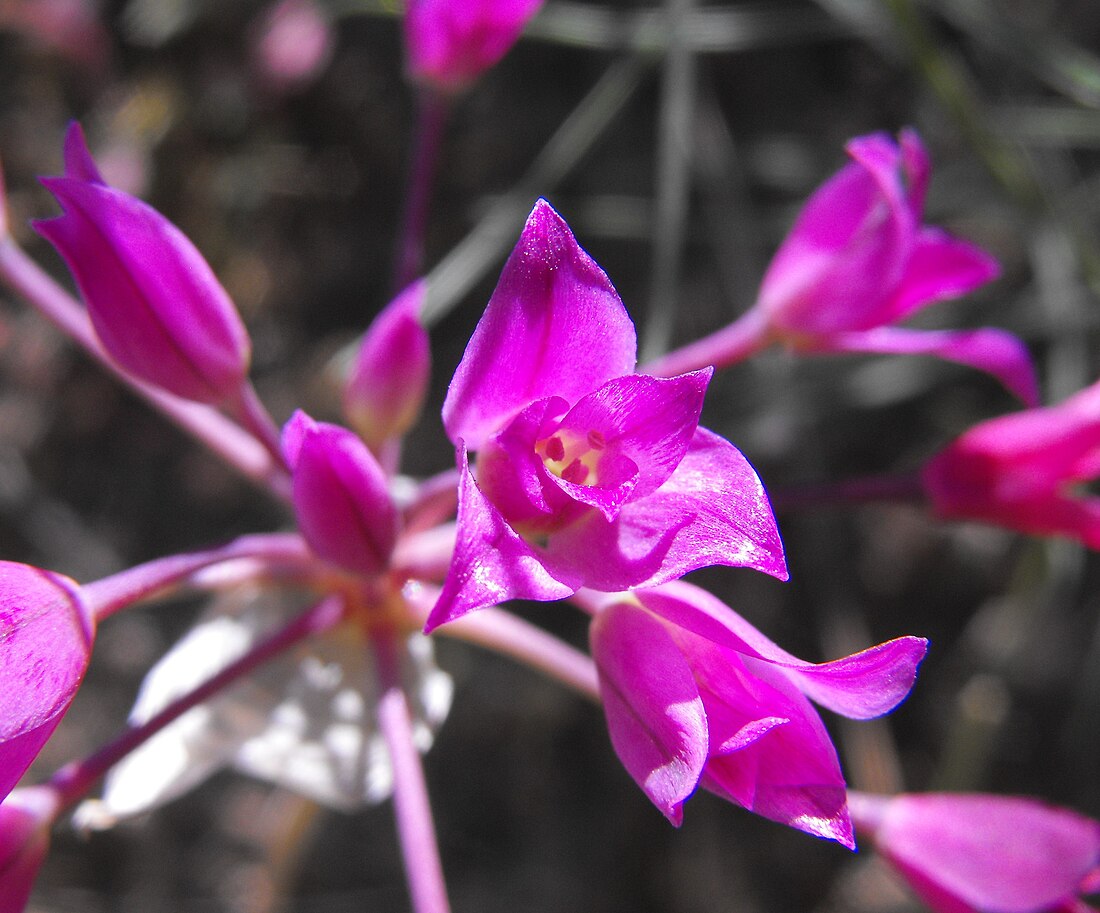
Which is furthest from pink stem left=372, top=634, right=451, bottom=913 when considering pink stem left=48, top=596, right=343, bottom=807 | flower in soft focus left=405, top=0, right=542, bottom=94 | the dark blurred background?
the dark blurred background

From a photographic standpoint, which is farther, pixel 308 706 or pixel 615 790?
pixel 615 790

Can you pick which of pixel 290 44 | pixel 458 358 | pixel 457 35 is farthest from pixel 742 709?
pixel 290 44

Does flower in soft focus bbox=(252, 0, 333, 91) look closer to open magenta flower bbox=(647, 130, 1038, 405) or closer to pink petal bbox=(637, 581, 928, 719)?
open magenta flower bbox=(647, 130, 1038, 405)

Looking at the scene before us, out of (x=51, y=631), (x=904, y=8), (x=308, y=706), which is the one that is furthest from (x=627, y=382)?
(x=904, y=8)

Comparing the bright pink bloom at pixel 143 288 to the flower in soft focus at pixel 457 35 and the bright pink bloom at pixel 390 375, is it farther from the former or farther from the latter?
the flower in soft focus at pixel 457 35

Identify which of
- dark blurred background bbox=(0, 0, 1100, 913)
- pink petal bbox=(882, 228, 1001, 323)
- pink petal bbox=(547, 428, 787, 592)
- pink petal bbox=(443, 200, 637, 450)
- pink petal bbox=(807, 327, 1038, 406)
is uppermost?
pink petal bbox=(443, 200, 637, 450)

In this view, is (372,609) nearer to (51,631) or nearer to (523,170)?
(51,631)

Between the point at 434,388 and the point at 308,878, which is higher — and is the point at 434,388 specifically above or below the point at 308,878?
above
